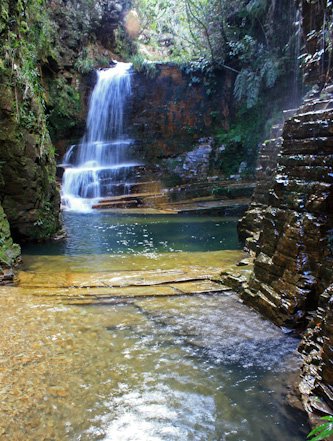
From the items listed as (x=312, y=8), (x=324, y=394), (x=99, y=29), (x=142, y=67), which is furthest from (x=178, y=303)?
(x=99, y=29)

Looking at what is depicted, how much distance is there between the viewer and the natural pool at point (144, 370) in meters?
2.77

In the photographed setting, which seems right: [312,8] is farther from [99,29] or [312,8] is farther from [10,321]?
[99,29]

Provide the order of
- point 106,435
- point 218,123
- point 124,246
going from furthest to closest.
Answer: point 218,123
point 124,246
point 106,435

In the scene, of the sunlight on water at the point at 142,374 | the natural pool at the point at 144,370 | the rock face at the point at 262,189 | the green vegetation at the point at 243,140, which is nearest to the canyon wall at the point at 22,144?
the natural pool at the point at 144,370

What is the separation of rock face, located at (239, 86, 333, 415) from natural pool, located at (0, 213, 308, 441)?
304 millimetres

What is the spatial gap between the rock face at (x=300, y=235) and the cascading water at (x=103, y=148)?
1348 centimetres

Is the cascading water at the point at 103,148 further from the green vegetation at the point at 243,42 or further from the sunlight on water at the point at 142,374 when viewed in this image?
the sunlight on water at the point at 142,374

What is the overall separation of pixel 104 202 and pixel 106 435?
582 inches

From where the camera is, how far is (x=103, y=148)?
1992 cm

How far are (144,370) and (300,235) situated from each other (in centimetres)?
241

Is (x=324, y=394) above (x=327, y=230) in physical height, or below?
below

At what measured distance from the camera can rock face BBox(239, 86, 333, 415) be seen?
4348 mm

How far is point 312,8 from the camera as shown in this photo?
9688 mm

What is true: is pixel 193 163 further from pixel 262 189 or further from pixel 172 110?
pixel 262 189
